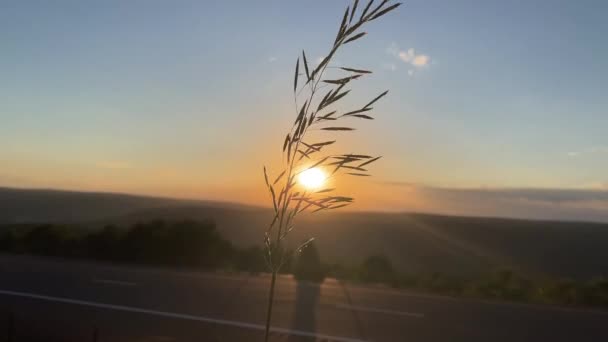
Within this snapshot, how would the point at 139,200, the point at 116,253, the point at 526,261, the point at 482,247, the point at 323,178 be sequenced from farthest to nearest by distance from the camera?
the point at 139,200 < the point at 482,247 < the point at 526,261 < the point at 116,253 < the point at 323,178

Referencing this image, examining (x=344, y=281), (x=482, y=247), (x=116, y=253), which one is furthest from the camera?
(x=482, y=247)

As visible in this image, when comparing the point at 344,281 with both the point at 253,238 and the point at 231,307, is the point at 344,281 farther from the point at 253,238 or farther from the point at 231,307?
the point at 253,238

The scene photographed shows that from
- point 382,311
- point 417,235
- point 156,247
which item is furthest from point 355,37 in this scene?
point 417,235

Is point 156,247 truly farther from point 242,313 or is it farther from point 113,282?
point 242,313

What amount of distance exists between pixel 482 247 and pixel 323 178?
46854mm

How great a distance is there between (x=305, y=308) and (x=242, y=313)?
1.36 metres

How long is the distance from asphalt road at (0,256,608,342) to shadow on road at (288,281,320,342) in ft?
0.06

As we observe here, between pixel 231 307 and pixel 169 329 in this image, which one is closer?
pixel 169 329

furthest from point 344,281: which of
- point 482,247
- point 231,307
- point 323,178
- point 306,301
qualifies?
point 482,247

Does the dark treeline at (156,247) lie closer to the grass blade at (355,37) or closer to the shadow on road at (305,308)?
the shadow on road at (305,308)

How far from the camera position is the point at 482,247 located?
4653 centimetres

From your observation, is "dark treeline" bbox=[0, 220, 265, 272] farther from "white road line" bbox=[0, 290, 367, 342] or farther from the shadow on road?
"white road line" bbox=[0, 290, 367, 342]

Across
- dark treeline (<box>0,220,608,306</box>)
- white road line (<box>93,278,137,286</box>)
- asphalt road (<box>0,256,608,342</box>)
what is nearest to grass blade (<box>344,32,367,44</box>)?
asphalt road (<box>0,256,608,342</box>)

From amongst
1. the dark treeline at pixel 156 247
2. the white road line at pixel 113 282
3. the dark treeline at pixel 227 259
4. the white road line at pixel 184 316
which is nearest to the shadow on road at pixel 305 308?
the white road line at pixel 184 316
